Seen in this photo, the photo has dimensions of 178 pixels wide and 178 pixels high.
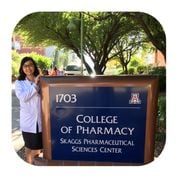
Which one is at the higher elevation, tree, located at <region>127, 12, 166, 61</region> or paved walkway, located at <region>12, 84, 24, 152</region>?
tree, located at <region>127, 12, 166, 61</region>

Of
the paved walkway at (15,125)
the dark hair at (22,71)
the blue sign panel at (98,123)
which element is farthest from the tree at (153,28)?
the paved walkway at (15,125)

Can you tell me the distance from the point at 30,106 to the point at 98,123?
520mm

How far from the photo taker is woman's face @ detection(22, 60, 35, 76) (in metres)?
2.63

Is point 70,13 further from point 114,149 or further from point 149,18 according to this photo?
point 114,149

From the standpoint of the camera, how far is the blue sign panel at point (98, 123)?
2.60m

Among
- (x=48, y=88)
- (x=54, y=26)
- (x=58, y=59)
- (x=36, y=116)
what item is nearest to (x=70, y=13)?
(x=54, y=26)

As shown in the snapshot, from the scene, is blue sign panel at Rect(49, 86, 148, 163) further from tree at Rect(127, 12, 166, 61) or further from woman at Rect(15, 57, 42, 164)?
tree at Rect(127, 12, 166, 61)

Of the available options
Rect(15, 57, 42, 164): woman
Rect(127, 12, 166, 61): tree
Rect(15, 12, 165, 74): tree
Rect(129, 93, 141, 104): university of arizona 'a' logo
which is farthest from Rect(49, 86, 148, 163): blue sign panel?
Rect(127, 12, 166, 61): tree

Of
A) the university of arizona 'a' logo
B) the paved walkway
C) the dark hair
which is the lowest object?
the paved walkway

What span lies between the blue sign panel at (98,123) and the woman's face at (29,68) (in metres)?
0.20

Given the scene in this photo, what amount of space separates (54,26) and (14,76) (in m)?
0.47

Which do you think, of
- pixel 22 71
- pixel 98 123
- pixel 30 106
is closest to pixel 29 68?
pixel 22 71

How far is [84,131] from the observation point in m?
2.66

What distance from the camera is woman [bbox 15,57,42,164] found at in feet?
8.69
